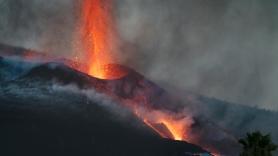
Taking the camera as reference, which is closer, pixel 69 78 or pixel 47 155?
pixel 47 155

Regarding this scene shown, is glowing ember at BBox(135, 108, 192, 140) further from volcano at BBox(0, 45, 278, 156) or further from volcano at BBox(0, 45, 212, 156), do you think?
volcano at BBox(0, 45, 212, 156)

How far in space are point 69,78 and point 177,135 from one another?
87.6 feet

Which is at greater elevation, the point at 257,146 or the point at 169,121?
the point at 169,121

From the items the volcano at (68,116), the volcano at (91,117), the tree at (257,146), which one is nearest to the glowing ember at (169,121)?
the volcano at (91,117)

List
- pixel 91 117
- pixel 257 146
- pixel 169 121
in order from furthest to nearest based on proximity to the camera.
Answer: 1. pixel 169 121
2. pixel 91 117
3. pixel 257 146

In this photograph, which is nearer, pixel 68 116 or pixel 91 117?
pixel 68 116

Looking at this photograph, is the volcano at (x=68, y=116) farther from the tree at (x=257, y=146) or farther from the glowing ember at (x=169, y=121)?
the tree at (x=257, y=146)

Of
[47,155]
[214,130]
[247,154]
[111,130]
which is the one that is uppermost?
[214,130]

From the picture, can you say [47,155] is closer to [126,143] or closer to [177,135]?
[126,143]

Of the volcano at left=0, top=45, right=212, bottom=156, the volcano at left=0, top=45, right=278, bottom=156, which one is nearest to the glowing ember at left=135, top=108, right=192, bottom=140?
the volcano at left=0, top=45, right=278, bottom=156

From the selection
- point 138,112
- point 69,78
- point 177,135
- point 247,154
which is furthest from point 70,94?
point 247,154

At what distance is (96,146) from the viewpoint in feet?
349

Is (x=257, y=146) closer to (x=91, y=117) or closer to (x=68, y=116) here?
(x=91, y=117)

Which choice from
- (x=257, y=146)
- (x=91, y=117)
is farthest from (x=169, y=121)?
(x=257, y=146)
